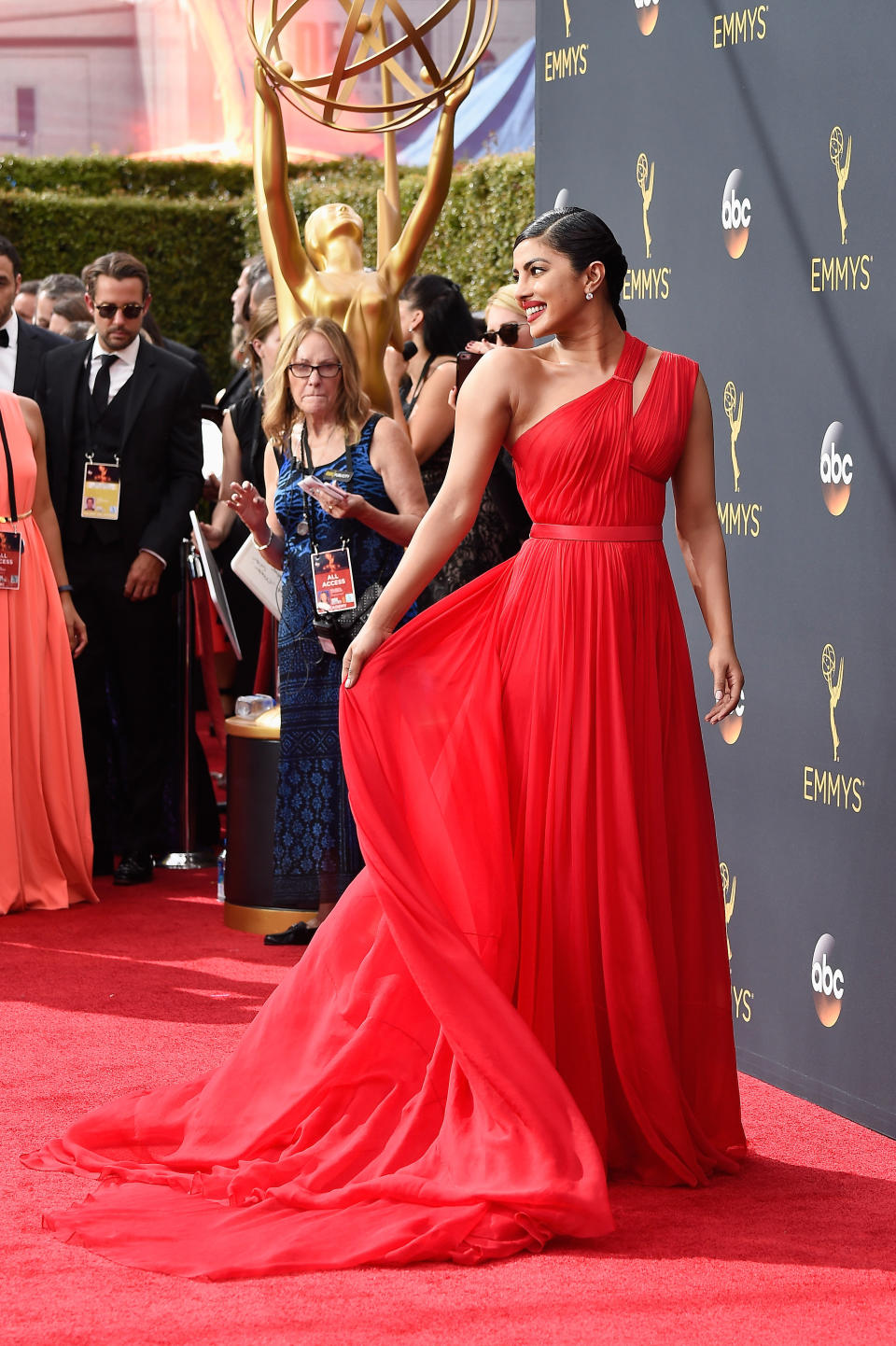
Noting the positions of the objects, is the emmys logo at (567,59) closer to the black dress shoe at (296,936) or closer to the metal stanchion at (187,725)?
the metal stanchion at (187,725)

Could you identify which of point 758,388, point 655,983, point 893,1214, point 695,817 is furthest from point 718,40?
point 893,1214

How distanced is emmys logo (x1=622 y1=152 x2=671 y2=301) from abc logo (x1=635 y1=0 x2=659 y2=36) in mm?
329

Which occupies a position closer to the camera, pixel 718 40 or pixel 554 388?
pixel 554 388

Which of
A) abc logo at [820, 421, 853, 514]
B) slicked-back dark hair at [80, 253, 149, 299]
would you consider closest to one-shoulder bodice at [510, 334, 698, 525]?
abc logo at [820, 421, 853, 514]

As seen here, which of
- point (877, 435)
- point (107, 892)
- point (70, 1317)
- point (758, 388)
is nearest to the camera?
point (70, 1317)

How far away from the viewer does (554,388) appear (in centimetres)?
358

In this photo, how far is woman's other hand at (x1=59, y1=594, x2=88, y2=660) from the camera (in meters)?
6.43

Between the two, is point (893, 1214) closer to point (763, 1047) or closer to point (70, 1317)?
point (763, 1047)

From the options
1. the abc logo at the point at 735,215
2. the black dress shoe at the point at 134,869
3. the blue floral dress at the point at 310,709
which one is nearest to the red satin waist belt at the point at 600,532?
the abc logo at the point at 735,215

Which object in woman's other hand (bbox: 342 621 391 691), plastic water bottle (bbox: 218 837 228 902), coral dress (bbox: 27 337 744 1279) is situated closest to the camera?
coral dress (bbox: 27 337 744 1279)

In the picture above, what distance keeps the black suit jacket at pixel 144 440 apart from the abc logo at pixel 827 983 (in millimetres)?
3291

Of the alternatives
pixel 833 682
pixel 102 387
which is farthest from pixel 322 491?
pixel 102 387

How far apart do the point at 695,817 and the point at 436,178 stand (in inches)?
124

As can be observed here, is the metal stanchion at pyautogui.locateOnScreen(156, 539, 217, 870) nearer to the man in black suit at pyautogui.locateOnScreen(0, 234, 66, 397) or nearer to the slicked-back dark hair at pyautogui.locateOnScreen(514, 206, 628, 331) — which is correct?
the man in black suit at pyautogui.locateOnScreen(0, 234, 66, 397)
